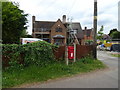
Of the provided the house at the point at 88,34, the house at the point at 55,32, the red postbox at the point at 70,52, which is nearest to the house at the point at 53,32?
the house at the point at 55,32

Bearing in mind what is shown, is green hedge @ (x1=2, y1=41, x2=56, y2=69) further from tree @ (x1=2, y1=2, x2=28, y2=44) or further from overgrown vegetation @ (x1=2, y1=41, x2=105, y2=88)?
tree @ (x1=2, y1=2, x2=28, y2=44)

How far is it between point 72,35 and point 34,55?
98.4 ft

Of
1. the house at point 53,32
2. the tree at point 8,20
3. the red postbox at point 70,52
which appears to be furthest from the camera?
the house at point 53,32

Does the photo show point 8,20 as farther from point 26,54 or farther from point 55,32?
point 55,32

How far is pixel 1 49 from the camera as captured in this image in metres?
5.36

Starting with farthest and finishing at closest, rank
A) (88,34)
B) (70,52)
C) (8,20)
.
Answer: (88,34) < (8,20) < (70,52)

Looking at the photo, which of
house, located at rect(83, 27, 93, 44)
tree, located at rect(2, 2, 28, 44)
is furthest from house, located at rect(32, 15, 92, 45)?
tree, located at rect(2, 2, 28, 44)

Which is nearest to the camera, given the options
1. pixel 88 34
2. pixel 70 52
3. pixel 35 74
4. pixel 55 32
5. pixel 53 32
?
pixel 35 74

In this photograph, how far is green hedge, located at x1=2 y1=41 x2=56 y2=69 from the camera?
5.52 meters

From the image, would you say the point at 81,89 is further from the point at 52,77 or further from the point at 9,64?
the point at 9,64

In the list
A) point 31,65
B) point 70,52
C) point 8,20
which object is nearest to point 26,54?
point 31,65

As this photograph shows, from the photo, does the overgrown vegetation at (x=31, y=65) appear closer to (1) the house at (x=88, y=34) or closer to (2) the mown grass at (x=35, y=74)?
(2) the mown grass at (x=35, y=74)

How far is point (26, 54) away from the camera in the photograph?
582 centimetres

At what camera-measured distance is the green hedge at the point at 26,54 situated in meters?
5.52
